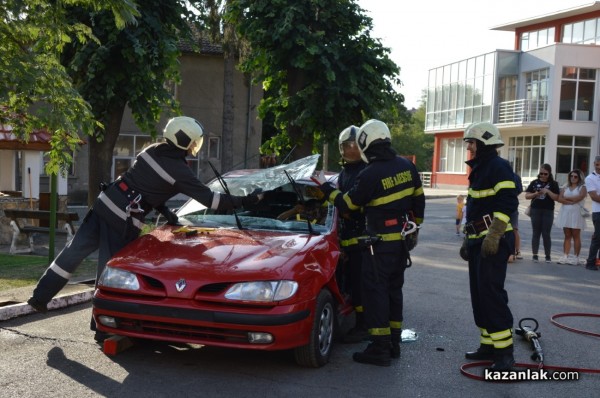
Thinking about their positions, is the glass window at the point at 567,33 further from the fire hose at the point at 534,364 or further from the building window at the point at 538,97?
the fire hose at the point at 534,364

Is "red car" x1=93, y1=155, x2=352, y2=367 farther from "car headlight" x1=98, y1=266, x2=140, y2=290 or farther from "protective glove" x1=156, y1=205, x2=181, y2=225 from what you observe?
"protective glove" x1=156, y1=205, x2=181, y2=225

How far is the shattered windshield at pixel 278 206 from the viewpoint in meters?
6.41

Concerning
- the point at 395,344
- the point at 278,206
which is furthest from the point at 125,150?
the point at 395,344

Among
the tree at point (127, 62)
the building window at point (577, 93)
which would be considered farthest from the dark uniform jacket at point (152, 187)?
the building window at point (577, 93)

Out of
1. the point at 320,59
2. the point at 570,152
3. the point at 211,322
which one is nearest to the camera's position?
the point at 211,322

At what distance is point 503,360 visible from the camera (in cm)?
564

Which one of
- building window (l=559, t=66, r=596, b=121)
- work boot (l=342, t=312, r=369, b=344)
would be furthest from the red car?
building window (l=559, t=66, r=596, b=121)

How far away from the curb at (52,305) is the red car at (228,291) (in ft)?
6.28

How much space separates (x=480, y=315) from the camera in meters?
6.12

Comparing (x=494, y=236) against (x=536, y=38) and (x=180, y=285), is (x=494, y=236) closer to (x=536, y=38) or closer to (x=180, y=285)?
(x=180, y=285)

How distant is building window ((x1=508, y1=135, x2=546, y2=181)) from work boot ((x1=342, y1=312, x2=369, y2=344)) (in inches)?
1320

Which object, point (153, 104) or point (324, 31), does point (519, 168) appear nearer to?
point (324, 31)

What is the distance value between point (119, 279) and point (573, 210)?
10040 millimetres

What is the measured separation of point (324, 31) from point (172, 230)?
398 inches
